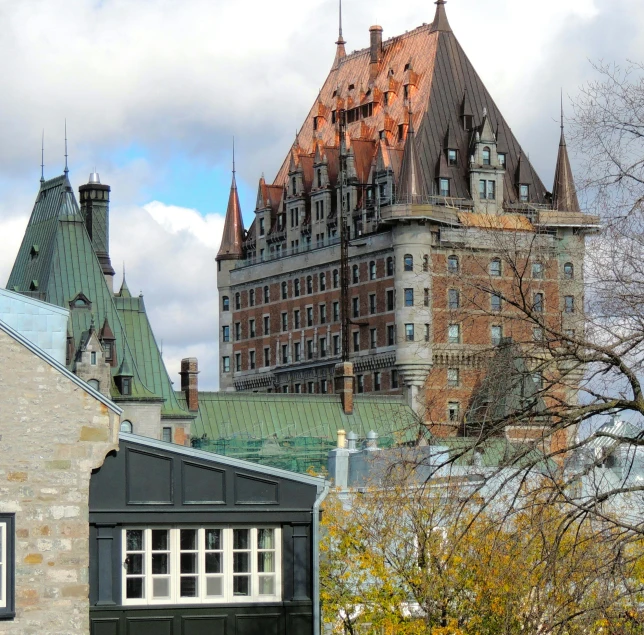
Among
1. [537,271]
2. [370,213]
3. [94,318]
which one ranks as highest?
[370,213]

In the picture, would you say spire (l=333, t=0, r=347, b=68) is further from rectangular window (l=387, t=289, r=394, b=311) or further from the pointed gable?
rectangular window (l=387, t=289, r=394, b=311)

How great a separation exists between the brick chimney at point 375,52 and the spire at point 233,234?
15904mm

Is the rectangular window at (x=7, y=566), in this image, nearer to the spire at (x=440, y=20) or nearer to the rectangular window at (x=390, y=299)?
the rectangular window at (x=390, y=299)

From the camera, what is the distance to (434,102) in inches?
6152

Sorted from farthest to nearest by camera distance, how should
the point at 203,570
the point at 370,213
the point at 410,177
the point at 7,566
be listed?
the point at 370,213
the point at 410,177
the point at 203,570
the point at 7,566

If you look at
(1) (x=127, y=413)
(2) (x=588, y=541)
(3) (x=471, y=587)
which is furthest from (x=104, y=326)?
(2) (x=588, y=541)

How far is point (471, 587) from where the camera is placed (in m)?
44.3

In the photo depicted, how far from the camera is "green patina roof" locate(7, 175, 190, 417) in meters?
121

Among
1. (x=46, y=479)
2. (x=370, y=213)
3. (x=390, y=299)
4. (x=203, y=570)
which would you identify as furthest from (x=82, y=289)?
(x=46, y=479)

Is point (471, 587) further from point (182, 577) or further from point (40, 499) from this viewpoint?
point (40, 499)

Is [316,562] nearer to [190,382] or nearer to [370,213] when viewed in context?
[190,382]

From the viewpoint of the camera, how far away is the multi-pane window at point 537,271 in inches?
1021

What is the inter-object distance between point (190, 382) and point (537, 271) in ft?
329

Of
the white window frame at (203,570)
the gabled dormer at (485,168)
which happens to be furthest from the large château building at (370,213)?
the white window frame at (203,570)
